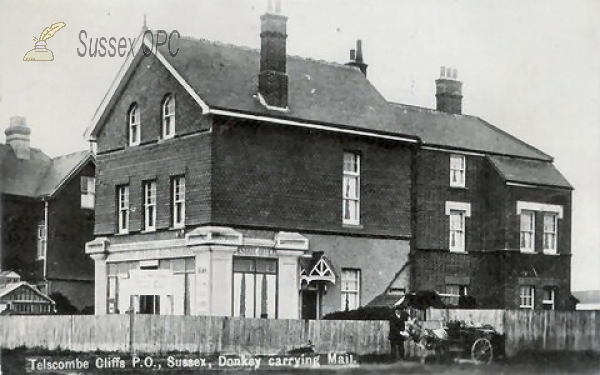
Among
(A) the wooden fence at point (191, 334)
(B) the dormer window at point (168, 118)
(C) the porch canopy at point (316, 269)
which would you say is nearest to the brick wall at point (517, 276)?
(C) the porch canopy at point (316, 269)

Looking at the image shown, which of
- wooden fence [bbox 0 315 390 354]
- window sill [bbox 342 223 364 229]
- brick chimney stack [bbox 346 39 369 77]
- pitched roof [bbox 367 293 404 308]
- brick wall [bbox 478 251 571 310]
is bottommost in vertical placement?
wooden fence [bbox 0 315 390 354]

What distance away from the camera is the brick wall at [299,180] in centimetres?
3394

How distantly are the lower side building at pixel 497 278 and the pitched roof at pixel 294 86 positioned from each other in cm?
579

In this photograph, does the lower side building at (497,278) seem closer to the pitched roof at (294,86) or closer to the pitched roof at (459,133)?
the pitched roof at (459,133)

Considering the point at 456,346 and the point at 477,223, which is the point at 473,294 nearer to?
the point at 477,223

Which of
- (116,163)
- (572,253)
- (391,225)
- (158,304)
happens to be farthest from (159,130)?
(572,253)

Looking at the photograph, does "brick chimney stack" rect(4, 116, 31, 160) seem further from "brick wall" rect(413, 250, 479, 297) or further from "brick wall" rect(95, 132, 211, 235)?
"brick wall" rect(413, 250, 479, 297)

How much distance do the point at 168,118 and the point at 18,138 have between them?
45.0 feet

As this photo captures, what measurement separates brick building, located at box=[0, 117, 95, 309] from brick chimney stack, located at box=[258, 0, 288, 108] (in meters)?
14.3

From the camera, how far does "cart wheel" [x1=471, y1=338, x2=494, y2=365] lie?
3047 cm

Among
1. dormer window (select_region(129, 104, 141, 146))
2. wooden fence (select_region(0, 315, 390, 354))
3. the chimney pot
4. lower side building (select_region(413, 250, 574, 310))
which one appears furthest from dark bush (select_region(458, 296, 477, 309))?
dormer window (select_region(129, 104, 141, 146))

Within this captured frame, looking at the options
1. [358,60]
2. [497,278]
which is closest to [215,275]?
[497,278]

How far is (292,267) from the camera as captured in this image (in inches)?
1383

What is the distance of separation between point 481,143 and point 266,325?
1678 cm
